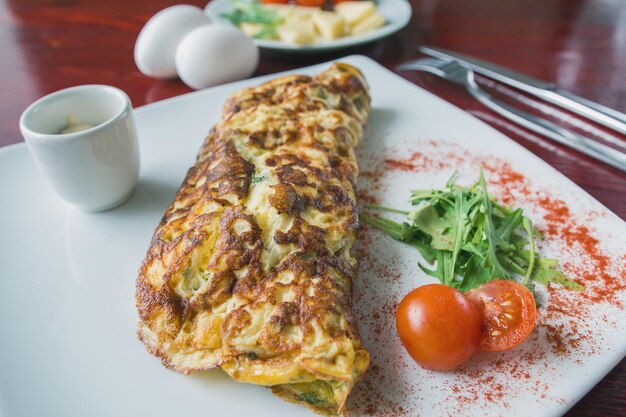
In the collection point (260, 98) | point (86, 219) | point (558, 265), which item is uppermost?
point (260, 98)

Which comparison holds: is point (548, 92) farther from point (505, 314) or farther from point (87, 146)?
point (87, 146)

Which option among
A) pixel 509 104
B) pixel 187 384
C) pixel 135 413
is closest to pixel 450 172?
pixel 509 104

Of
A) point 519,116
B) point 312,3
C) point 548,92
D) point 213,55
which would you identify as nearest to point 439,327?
point 519,116

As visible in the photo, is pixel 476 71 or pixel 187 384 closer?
pixel 187 384

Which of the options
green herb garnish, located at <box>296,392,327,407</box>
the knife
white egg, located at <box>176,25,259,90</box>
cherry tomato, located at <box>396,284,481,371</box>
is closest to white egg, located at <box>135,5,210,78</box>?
white egg, located at <box>176,25,259,90</box>

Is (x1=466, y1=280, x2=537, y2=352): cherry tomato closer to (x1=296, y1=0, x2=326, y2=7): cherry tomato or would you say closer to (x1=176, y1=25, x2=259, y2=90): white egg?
(x1=176, y1=25, x2=259, y2=90): white egg

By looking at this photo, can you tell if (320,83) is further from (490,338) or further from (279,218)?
(490,338)
